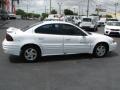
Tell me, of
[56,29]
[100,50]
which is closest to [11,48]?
[56,29]

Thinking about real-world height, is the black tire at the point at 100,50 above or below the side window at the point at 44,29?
below

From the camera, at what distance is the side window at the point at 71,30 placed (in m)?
11.2

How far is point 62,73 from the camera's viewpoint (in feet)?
29.0

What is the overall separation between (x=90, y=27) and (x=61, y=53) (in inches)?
A: 923

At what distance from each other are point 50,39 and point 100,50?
2270 millimetres

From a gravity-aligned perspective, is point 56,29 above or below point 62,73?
above

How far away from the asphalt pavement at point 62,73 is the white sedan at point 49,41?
352 millimetres

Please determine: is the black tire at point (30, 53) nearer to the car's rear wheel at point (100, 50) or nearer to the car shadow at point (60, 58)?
the car shadow at point (60, 58)

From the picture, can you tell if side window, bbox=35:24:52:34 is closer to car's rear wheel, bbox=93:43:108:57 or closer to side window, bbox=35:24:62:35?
side window, bbox=35:24:62:35

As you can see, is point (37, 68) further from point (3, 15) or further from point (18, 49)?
point (3, 15)

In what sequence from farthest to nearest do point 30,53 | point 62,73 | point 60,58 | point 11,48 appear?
1. point 60,58
2. point 30,53
3. point 11,48
4. point 62,73

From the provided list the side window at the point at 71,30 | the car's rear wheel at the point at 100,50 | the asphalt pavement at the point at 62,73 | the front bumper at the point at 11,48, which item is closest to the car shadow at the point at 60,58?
the asphalt pavement at the point at 62,73

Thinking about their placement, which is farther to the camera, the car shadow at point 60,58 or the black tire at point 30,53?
the car shadow at point 60,58

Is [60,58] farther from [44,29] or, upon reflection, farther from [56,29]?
[44,29]
